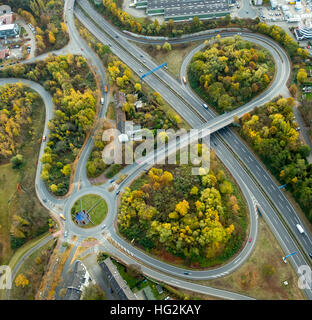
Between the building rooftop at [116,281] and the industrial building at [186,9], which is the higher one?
the industrial building at [186,9]

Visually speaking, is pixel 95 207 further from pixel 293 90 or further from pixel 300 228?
pixel 293 90

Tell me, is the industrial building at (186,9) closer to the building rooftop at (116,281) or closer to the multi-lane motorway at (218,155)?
the multi-lane motorway at (218,155)

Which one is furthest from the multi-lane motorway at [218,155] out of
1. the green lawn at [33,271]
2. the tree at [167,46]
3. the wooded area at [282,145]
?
the green lawn at [33,271]

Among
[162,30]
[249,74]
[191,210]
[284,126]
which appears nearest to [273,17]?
[249,74]

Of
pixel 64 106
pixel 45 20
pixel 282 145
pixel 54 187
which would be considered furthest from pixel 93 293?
pixel 45 20

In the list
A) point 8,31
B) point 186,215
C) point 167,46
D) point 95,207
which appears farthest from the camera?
point 8,31

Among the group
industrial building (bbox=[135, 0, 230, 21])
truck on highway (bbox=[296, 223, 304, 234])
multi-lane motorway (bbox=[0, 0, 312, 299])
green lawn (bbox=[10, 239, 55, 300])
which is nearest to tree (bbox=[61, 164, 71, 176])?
multi-lane motorway (bbox=[0, 0, 312, 299])
